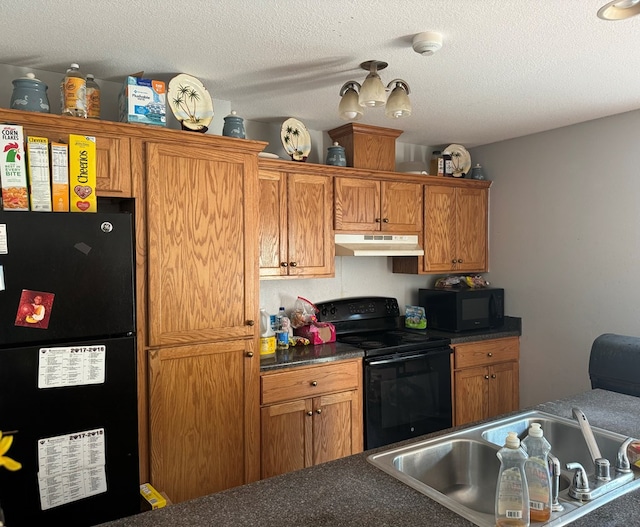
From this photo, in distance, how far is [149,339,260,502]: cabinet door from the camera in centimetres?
232

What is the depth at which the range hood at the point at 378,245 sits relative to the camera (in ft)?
10.6

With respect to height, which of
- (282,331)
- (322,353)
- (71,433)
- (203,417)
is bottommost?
(203,417)

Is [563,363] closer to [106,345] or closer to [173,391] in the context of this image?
[173,391]

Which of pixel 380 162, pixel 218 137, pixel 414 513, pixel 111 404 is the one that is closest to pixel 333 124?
pixel 380 162

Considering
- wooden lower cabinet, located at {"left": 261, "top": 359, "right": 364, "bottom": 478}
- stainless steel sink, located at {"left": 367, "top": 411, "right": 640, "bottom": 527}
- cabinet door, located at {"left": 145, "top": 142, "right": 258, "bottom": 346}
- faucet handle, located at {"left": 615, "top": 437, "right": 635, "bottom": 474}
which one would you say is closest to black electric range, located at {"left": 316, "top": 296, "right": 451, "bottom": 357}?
wooden lower cabinet, located at {"left": 261, "top": 359, "right": 364, "bottom": 478}

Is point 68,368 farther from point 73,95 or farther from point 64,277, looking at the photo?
point 73,95

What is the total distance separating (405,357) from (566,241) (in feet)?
4.61

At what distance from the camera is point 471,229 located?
3.87 meters

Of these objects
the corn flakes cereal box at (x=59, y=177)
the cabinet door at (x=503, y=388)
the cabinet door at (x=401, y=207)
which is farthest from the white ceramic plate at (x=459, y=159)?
the corn flakes cereal box at (x=59, y=177)

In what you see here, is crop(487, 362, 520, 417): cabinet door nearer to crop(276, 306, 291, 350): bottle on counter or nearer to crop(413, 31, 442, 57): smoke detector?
crop(276, 306, 291, 350): bottle on counter

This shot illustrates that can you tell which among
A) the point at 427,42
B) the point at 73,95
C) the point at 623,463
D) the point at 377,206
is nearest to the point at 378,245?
the point at 377,206

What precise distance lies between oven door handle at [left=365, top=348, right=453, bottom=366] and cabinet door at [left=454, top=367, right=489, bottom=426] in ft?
0.76

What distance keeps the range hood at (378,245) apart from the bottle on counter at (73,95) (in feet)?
5.44

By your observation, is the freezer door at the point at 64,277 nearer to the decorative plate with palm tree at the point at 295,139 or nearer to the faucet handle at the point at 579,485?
the decorative plate with palm tree at the point at 295,139
